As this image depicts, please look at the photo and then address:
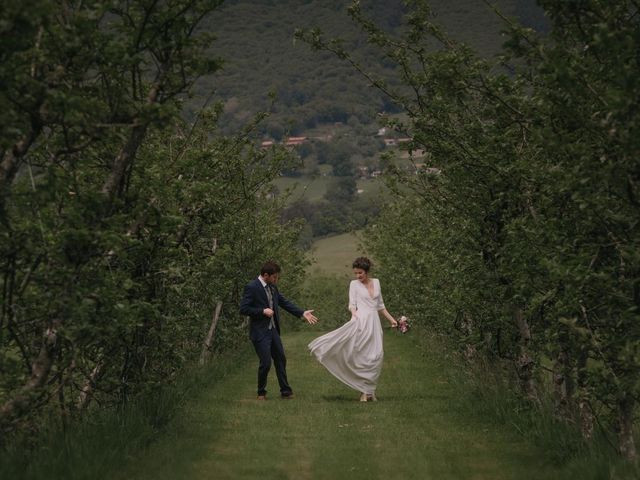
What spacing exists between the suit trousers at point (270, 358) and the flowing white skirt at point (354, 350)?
56cm

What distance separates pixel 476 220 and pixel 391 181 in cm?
381

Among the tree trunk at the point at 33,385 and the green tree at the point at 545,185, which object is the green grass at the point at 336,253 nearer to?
the green tree at the point at 545,185

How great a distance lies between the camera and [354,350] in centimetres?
1512

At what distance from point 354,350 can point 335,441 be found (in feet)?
14.3

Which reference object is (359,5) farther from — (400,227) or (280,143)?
(400,227)

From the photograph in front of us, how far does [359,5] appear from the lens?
40.0 feet

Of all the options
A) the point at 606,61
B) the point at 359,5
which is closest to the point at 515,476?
the point at 606,61

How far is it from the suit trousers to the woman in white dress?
0.57 m

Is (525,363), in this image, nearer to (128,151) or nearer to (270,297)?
(270,297)

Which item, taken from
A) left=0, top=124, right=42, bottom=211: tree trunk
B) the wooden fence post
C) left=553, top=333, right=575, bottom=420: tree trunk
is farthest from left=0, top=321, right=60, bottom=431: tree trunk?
the wooden fence post

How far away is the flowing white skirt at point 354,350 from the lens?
14867 millimetres

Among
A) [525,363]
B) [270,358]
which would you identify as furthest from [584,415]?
[270,358]

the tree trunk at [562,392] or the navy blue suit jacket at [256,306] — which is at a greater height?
the tree trunk at [562,392]

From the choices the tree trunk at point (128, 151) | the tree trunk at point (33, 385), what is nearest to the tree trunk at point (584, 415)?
the tree trunk at point (128, 151)
